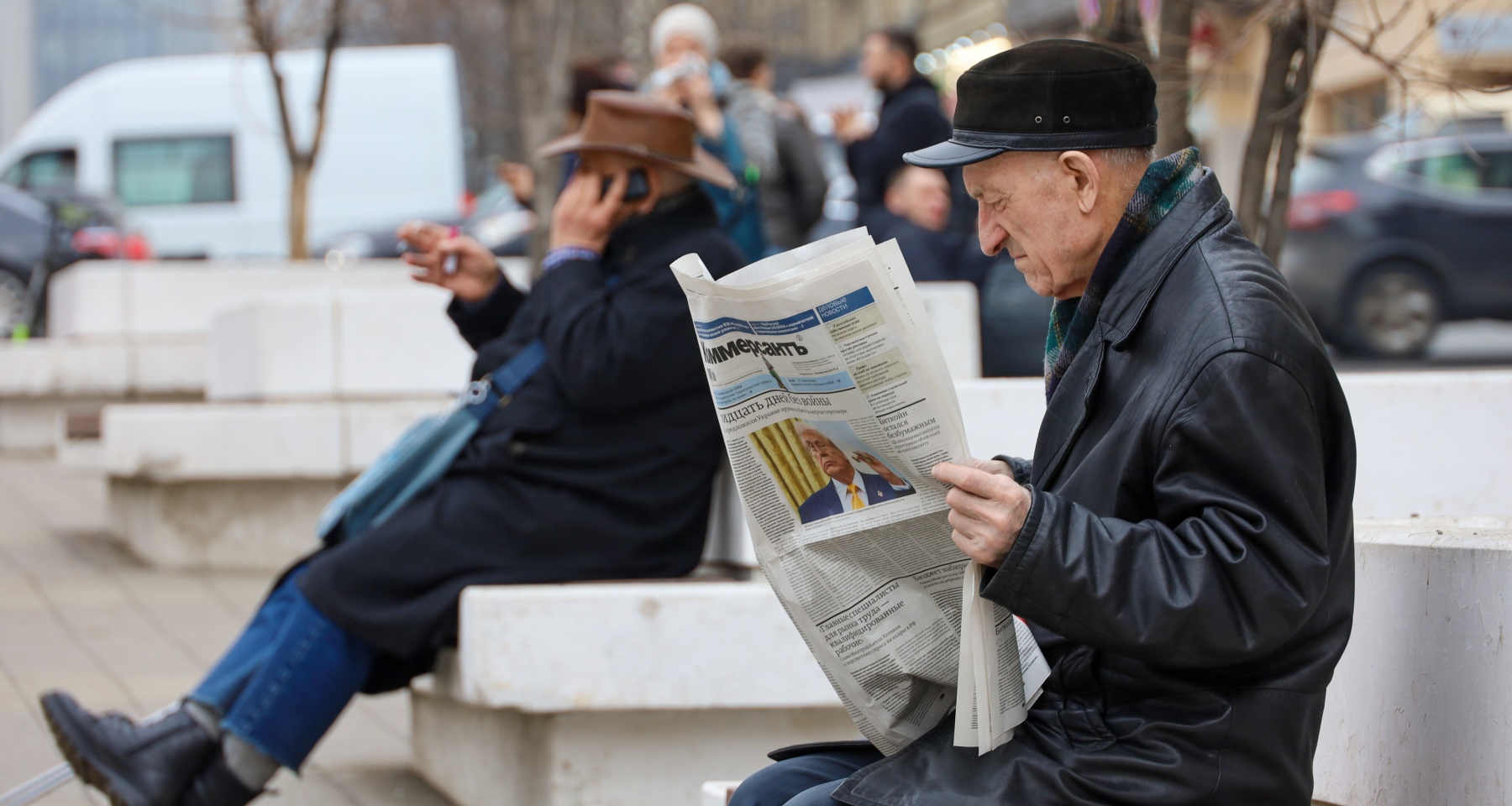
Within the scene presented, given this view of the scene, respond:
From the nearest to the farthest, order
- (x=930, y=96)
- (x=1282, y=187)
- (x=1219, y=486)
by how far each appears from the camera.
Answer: (x=1219, y=486) → (x=1282, y=187) → (x=930, y=96)

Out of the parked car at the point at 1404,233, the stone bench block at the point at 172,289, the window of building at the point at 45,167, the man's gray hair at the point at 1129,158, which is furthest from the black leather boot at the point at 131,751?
the window of building at the point at 45,167

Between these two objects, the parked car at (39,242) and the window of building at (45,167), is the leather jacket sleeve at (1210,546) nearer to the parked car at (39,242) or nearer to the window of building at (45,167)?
the parked car at (39,242)

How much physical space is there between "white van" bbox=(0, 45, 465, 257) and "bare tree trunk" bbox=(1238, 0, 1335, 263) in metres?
14.4

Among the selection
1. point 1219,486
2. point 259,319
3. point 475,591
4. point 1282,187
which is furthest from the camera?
point 259,319

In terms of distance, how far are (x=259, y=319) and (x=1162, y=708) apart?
525 centimetres

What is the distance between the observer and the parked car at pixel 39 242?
1444cm

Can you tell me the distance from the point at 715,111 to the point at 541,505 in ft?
8.94

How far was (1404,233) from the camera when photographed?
471 inches

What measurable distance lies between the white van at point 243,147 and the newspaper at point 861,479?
1604 cm

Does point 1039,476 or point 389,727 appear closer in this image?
point 1039,476

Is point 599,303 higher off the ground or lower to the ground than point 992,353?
higher

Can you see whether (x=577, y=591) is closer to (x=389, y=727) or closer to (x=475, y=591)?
(x=475, y=591)

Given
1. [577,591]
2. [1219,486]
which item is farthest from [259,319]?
[1219,486]

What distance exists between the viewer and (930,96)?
7379 mm
